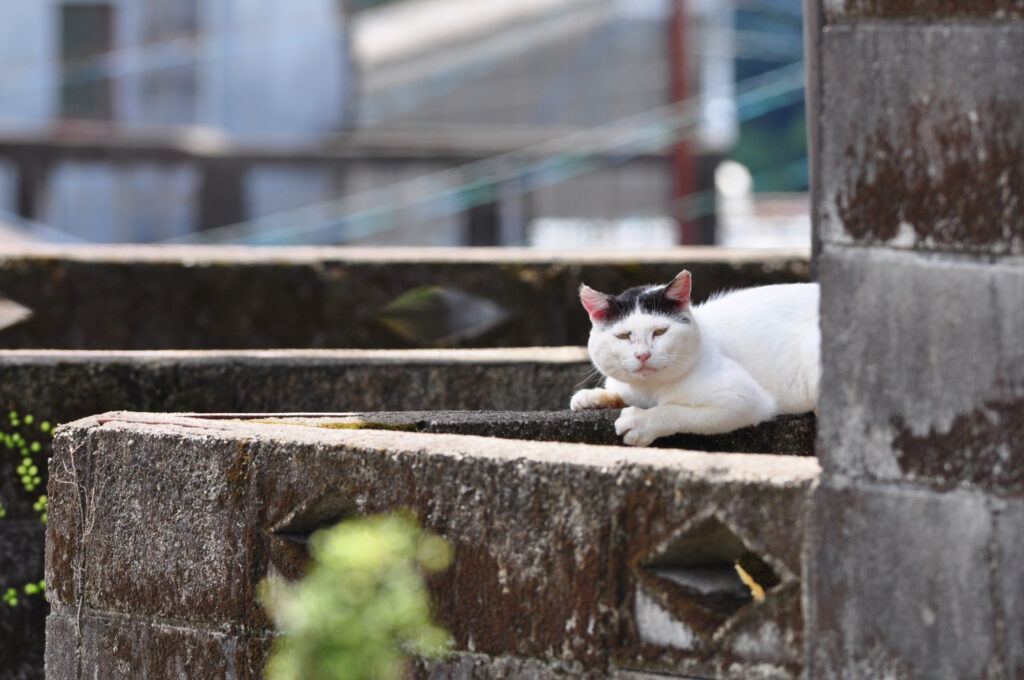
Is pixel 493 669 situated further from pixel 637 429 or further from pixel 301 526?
pixel 637 429

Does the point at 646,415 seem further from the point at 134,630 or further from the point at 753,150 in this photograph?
the point at 753,150

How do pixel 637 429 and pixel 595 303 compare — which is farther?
pixel 595 303

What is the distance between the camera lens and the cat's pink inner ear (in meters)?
3.39

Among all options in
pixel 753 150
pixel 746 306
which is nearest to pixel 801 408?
pixel 746 306

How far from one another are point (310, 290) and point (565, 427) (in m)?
2.63

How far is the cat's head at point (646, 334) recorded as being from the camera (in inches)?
128

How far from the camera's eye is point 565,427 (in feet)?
10.5

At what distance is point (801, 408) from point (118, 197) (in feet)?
28.4

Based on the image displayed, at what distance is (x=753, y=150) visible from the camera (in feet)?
45.2

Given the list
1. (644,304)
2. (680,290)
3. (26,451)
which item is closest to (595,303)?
(644,304)

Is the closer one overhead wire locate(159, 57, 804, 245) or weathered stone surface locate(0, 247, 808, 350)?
weathered stone surface locate(0, 247, 808, 350)

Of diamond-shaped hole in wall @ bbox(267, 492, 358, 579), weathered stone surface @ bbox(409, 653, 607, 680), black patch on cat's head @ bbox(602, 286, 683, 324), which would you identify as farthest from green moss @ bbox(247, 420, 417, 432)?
weathered stone surface @ bbox(409, 653, 607, 680)

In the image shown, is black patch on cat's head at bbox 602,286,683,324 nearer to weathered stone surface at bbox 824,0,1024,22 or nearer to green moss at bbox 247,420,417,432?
green moss at bbox 247,420,417,432

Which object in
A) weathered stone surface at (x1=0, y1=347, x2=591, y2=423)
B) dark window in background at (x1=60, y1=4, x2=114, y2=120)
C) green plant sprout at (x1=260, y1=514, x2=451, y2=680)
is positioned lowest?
green plant sprout at (x1=260, y1=514, x2=451, y2=680)
